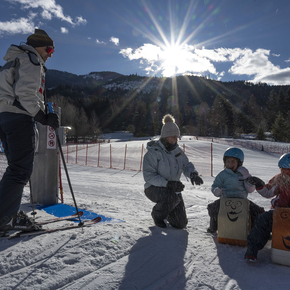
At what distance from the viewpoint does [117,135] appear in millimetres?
66562

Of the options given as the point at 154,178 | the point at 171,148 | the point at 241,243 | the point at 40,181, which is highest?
the point at 171,148

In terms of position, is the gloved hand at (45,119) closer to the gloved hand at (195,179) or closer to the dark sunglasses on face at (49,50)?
the dark sunglasses on face at (49,50)

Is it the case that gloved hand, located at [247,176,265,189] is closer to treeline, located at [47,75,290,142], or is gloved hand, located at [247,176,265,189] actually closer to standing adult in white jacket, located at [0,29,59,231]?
standing adult in white jacket, located at [0,29,59,231]

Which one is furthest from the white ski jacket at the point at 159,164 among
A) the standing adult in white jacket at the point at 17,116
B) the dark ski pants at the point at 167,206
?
the standing adult in white jacket at the point at 17,116

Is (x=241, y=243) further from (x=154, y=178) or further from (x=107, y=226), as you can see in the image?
(x=107, y=226)

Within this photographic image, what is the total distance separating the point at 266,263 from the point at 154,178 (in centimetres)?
149

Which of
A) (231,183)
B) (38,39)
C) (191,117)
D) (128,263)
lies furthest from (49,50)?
(191,117)

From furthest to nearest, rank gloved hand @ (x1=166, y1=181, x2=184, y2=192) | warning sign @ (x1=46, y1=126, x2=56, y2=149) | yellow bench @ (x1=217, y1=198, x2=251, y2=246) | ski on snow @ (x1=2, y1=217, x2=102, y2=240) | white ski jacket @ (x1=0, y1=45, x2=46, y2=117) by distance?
1. warning sign @ (x1=46, y1=126, x2=56, y2=149)
2. gloved hand @ (x1=166, y1=181, x2=184, y2=192)
3. yellow bench @ (x1=217, y1=198, x2=251, y2=246)
4. ski on snow @ (x1=2, y1=217, x2=102, y2=240)
5. white ski jacket @ (x1=0, y1=45, x2=46, y2=117)

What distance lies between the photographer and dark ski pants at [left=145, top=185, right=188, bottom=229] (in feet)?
9.37

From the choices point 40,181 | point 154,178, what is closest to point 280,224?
point 154,178

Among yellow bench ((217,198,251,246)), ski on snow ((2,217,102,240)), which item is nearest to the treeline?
ski on snow ((2,217,102,240))

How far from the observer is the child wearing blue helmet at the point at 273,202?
6.93 ft

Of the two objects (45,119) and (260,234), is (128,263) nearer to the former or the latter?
(260,234)

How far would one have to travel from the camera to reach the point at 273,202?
246 cm
